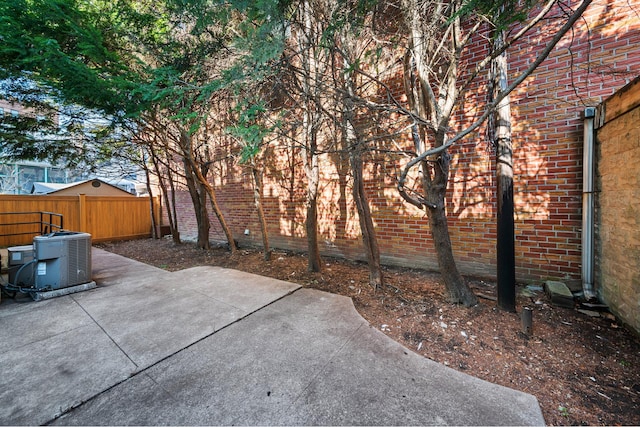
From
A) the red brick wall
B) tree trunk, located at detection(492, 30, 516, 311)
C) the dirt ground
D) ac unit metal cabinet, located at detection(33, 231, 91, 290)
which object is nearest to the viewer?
the dirt ground

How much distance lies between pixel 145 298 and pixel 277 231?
339cm

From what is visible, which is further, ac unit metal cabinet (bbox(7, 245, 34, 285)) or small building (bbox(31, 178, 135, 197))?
small building (bbox(31, 178, 135, 197))

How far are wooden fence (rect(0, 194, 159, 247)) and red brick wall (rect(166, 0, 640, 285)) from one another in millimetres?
9042

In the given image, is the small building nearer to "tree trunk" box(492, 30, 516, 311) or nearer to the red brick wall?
the red brick wall

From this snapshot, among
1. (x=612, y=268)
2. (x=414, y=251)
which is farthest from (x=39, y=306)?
(x=612, y=268)

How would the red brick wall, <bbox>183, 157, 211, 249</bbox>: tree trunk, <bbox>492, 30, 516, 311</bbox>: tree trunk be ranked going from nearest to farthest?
<bbox>492, 30, 516, 311</bbox>: tree trunk
the red brick wall
<bbox>183, 157, 211, 249</bbox>: tree trunk

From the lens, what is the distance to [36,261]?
342 cm

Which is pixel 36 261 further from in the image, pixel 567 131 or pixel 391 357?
pixel 567 131

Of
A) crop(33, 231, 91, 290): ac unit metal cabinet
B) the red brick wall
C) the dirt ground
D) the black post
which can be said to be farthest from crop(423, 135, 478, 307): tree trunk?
crop(33, 231, 91, 290): ac unit metal cabinet

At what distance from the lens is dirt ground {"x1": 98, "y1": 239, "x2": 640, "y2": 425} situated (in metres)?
1.67

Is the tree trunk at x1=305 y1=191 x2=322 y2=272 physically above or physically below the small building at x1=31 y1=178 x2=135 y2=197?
below

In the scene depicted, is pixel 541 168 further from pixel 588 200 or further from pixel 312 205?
pixel 312 205

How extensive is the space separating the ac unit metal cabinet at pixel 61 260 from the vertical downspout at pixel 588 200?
701 centimetres

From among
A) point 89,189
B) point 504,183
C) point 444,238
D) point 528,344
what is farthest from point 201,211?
point 89,189
